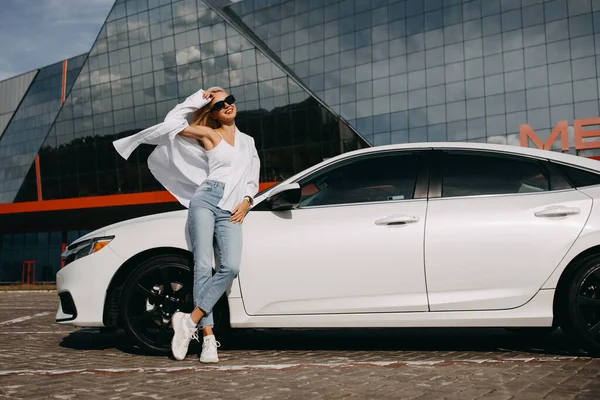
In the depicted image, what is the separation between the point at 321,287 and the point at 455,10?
3669 cm

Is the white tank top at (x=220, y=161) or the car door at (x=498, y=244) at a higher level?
the white tank top at (x=220, y=161)

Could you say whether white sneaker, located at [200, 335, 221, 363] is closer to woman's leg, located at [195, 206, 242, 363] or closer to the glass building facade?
woman's leg, located at [195, 206, 242, 363]

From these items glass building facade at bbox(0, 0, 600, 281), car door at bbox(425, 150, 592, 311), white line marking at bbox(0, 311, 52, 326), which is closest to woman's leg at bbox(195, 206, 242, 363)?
car door at bbox(425, 150, 592, 311)

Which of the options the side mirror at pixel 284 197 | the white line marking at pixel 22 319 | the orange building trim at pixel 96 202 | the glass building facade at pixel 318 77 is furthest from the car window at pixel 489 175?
the glass building facade at pixel 318 77

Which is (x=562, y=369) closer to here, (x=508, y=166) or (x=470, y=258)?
(x=470, y=258)

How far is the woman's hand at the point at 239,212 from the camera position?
192 inches

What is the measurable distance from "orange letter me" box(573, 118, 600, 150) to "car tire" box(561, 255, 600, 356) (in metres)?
30.2

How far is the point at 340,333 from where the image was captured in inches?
253

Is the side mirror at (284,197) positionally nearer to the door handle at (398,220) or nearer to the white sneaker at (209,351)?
the door handle at (398,220)

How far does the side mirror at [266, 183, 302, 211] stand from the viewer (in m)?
4.80

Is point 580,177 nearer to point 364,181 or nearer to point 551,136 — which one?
Result: point 364,181

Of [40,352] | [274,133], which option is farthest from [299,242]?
[274,133]

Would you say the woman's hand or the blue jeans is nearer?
the blue jeans

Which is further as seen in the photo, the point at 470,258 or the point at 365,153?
the point at 365,153
